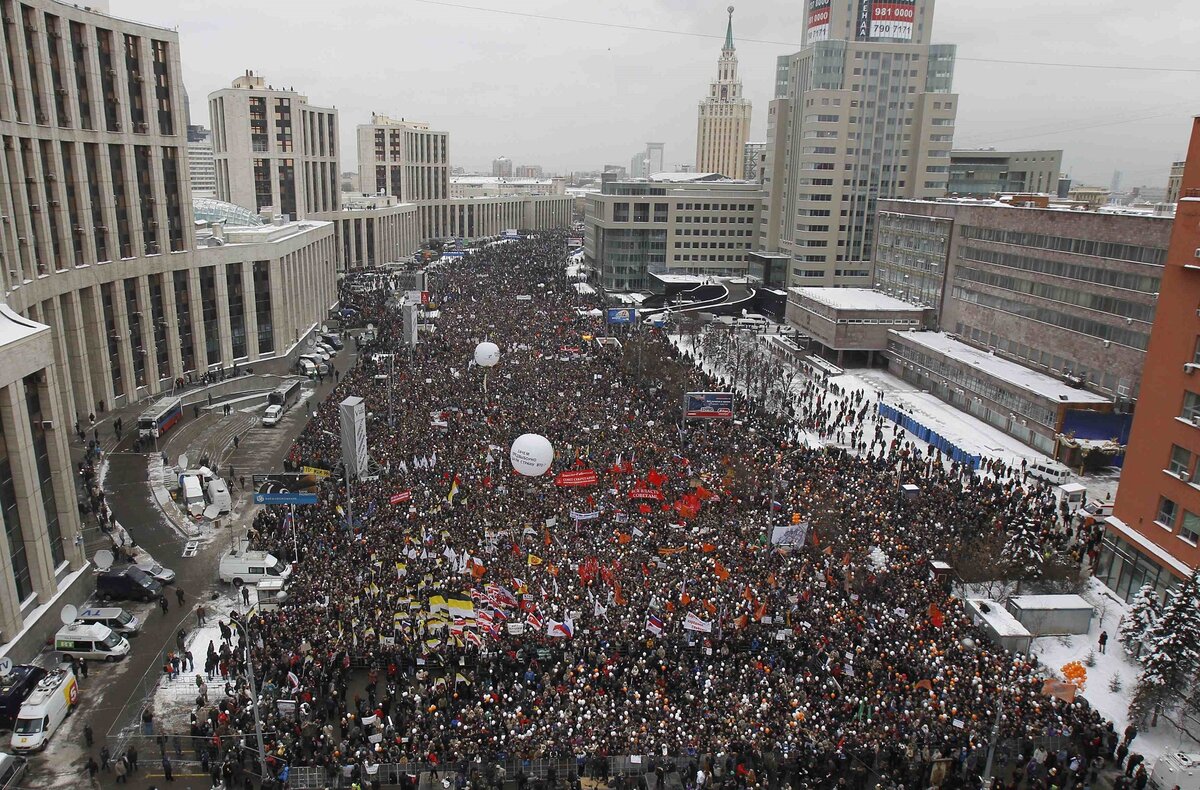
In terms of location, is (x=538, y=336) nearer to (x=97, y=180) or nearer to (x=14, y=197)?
(x=97, y=180)

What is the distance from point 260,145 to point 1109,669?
8571 cm

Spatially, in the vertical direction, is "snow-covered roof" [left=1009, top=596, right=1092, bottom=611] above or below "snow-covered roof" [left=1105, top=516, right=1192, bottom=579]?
below

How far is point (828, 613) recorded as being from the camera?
22.2m

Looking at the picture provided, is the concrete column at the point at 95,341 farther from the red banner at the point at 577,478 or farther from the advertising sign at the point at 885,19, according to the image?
the advertising sign at the point at 885,19

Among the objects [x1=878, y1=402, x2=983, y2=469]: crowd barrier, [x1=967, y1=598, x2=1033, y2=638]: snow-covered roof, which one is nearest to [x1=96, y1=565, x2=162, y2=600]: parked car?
[x1=967, y1=598, x2=1033, y2=638]: snow-covered roof

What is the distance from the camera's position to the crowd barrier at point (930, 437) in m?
37.4

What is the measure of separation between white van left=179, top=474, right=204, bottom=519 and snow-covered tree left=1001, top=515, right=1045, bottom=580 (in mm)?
28486

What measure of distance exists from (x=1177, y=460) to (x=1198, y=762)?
434 inches

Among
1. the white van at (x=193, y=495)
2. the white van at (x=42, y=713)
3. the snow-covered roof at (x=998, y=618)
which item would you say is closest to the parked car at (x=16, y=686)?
the white van at (x=42, y=713)

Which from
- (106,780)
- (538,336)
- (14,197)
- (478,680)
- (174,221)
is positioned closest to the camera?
(106,780)

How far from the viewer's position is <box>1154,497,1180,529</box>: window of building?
24938 millimetres

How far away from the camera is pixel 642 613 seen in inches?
867

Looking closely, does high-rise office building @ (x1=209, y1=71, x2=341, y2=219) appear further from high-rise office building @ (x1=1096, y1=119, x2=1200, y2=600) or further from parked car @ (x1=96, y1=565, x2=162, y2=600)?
high-rise office building @ (x1=1096, y1=119, x2=1200, y2=600)

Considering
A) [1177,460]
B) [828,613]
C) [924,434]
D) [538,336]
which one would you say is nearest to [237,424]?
[538,336]
